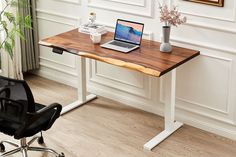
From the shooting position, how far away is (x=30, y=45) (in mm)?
5223

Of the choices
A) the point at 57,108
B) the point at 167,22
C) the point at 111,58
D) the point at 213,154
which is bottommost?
the point at 213,154

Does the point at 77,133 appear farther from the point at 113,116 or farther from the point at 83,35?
the point at 83,35

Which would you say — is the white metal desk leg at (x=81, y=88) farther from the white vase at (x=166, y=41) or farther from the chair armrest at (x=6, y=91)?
the chair armrest at (x=6, y=91)

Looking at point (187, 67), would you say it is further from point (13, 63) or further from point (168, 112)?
point (13, 63)

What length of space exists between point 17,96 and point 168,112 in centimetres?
139

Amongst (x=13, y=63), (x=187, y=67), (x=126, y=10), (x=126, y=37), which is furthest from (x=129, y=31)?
(x=13, y=63)

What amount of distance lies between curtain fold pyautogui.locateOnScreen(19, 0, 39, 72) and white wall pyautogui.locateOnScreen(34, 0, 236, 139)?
0.61ft

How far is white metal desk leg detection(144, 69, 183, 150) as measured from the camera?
396 centimetres

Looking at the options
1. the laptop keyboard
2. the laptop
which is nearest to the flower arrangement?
the laptop

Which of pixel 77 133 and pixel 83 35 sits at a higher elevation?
pixel 83 35

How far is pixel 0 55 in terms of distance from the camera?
5012 millimetres

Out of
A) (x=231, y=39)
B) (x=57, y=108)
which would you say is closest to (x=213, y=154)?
(x=231, y=39)

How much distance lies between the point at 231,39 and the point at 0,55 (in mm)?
2458

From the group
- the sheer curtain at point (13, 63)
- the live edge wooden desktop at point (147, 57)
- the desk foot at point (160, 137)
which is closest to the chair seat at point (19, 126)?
the live edge wooden desktop at point (147, 57)
